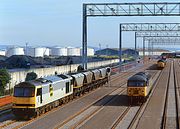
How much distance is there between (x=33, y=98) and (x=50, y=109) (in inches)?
194

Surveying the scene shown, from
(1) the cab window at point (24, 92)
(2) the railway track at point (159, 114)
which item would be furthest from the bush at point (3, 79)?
(2) the railway track at point (159, 114)

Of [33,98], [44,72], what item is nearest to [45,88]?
[33,98]

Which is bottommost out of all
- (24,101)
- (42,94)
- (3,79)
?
(24,101)

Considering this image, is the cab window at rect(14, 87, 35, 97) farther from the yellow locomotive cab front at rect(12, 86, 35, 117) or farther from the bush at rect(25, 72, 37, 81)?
the bush at rect(25, 72, 37, 81)

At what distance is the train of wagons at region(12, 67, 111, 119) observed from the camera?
26359 millimetres

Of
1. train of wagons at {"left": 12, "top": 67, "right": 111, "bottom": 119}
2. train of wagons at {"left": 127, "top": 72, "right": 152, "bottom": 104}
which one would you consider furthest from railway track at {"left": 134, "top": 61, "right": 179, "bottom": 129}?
train of wagons at {"left": 12, "top": 67, "right": 111, "bottom": 119}

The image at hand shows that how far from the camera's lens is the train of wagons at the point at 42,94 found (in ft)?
86.5

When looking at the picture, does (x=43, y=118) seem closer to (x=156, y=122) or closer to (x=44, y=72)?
(x=156, y=122)

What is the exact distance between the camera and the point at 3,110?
3069 cm

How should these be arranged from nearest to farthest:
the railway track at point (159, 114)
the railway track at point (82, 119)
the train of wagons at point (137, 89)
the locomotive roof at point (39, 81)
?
the railway track at point (82, 119) < the railway track at point (159, 114) < the locomotive roof at point (39, 81) < the train of wagons at point (137, 89)

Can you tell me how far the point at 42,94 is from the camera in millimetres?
27750

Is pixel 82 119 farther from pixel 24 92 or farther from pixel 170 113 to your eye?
pixel 170 113

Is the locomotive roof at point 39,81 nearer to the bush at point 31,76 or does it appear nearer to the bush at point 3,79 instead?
the bush at point 3,79

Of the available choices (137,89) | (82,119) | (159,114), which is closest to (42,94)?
(82,119)
